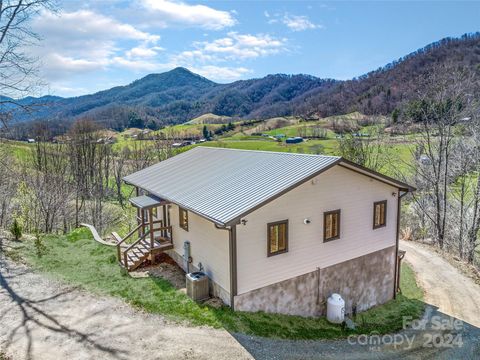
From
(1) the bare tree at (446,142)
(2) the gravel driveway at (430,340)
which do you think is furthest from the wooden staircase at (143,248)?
(1) the bare tree at (446,142)

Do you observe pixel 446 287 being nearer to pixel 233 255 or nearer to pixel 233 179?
pixel 233 179

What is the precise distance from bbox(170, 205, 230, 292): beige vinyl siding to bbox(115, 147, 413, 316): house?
0.11ft

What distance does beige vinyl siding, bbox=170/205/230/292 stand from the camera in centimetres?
990

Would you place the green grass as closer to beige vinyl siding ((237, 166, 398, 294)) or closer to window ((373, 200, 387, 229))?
window ((373, 200, 387, 229))

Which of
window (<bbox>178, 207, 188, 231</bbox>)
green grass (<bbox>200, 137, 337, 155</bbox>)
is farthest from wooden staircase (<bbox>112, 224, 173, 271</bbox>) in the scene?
green grass (<bbox>200, 137, 337, 155</bbox>)

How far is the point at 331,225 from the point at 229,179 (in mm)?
4124

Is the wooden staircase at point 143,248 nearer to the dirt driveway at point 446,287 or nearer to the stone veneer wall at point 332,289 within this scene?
the stone veneer wall at point 332,289

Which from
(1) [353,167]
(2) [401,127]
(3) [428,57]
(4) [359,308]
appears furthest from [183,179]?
(3) [428,57]

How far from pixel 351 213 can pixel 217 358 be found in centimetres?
716

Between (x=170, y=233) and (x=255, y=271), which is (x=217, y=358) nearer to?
(x=255, y=271)

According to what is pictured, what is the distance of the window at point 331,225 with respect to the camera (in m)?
11.5

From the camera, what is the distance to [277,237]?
34.0ft

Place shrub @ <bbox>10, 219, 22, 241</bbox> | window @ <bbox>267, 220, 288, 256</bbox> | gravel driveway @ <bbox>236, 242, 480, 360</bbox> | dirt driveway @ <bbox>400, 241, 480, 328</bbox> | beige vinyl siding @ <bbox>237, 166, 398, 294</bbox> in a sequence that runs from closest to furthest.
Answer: gravel driveway @ <bbox>236, 242, 480, 360</bbox>
beige vinyl siding @ <bbox>237, 166, 398, 294</bbox>
window @ <bbox>267, 220, 288, 256</bbox>
dirt driveway @ <bbox>400, 241, 480, 328</bbox>
shrub @ <bbox>10, 219, 22, 241</bbox>

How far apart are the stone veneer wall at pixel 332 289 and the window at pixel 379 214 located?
120 centimetres
